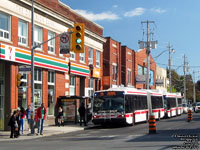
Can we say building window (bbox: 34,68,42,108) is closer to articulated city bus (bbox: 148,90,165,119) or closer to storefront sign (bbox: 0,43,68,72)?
storefront sign (bbox: 0,43,68,72)

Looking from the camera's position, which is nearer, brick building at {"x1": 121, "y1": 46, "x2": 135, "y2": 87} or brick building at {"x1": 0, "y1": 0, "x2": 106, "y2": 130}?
brick building at {"x1": 0, "y1": 0, "x2": 106, "y2": 130}

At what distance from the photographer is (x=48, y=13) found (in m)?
31.0

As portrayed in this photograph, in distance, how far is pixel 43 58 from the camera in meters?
30.0

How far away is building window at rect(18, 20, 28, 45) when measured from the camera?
27719 millimetres

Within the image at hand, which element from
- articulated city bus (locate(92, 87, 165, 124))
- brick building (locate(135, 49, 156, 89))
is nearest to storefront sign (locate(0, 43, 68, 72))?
articulated city bus (locate(92, 87, 165, 124))

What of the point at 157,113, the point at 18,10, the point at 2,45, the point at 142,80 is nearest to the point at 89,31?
the point at 157,113

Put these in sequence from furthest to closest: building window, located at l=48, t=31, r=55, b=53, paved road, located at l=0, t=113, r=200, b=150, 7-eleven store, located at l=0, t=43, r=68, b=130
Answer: building window, located at l=48, t=31, r=55, b=53
7-eleven store, located at l=0, t=43, r=68, b=130
paved road, located at l=0, t=113, r=200, b=150

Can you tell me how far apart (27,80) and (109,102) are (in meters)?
6.12

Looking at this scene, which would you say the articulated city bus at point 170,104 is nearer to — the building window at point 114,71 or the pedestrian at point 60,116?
the building window at point 114,71

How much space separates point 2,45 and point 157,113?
18.2 meters

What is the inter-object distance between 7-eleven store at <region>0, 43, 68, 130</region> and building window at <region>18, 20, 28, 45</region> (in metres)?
0.89

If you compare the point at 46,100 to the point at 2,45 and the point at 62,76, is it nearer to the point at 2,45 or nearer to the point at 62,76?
the point at 62,76

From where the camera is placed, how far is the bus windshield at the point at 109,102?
92.7 ft

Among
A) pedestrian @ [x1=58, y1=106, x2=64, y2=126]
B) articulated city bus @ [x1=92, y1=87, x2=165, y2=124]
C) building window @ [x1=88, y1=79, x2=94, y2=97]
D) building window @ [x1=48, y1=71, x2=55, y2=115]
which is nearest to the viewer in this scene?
articulated city bus @ [x1=92, y1=87, x2=165, y2=124]
